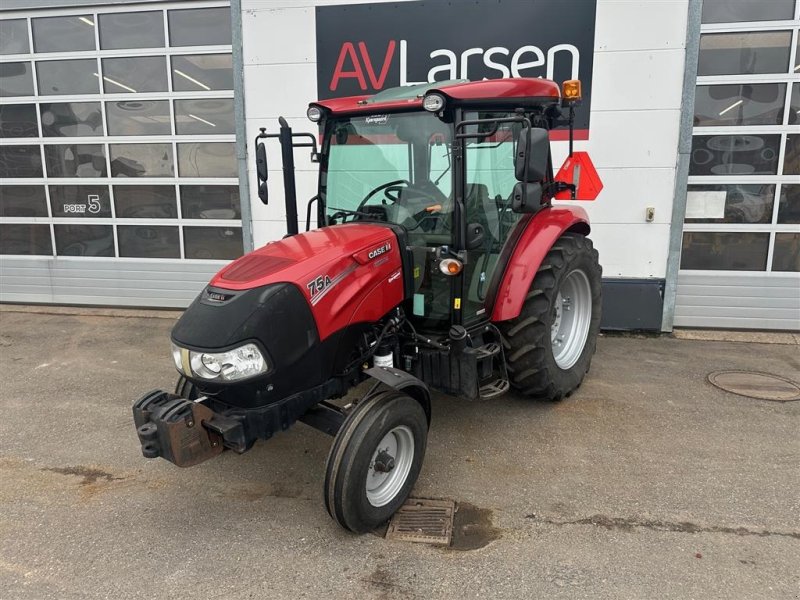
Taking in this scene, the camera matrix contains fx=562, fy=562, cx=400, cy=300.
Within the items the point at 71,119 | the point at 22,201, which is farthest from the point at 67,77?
the point at 22,201

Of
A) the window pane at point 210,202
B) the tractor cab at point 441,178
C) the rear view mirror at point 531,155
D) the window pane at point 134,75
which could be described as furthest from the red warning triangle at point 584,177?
the window pane at point 134,75

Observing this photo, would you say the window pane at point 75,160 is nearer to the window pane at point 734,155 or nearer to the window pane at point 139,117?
the window pane at point 139,117

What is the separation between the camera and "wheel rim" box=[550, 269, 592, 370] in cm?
433

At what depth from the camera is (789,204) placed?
5.38 metres

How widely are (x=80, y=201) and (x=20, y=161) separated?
91cm

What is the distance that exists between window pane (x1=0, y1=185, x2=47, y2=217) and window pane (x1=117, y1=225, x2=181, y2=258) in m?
1.12

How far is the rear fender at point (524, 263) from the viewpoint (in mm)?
3459

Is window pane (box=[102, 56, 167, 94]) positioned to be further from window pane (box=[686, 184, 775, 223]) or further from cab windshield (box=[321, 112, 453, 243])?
window pane (box=[686, 184, 775, 223])

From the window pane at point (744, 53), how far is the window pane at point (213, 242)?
16.6 ft

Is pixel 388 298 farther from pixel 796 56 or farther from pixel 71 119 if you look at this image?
pixel 71 119

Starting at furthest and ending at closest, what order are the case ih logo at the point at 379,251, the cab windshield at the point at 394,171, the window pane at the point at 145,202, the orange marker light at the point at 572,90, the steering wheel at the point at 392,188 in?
the window pane at the point at 145,202 < the orange marker light at the point at 572,90 < the steering wheel at the point at 392,188 < the cab windshield at the point at 394,171 < the case ih logo at the point at 379,251

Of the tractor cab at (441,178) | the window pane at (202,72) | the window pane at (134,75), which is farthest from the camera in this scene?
the window pane at (134,75)

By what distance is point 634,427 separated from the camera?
371 cm

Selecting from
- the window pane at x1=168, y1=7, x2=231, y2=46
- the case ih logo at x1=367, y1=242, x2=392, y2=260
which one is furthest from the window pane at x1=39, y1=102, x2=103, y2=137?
the case ih logo at x1=367, y1=242, x2=392, y2=260
